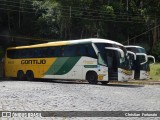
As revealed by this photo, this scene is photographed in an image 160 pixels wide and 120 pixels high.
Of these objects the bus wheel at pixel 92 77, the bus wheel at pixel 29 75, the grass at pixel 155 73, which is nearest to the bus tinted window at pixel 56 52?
the bus wheel at pixel 92 77

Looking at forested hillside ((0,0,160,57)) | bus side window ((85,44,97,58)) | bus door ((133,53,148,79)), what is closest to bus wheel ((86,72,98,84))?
bus side window ((85,44,97,58))

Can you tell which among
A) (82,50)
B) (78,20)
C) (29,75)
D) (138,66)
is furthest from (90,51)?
(78,20)

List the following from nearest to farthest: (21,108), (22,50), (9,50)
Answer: (21,108) → (22,50) → (9,50)

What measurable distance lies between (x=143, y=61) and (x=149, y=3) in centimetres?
2312

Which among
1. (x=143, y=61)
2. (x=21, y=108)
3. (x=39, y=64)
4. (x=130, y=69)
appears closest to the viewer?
(x=21, y=108)

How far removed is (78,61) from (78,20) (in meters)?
19.3

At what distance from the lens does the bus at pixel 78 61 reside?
23797 millimetres

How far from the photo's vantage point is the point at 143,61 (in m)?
26.8

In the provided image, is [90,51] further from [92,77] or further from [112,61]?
[92,77]

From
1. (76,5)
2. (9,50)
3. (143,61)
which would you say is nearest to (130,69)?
(143,61)

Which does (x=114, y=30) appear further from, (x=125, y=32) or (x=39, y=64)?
(x=39, y=64)

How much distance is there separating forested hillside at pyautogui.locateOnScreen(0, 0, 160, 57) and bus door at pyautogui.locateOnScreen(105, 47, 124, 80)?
1924 cm

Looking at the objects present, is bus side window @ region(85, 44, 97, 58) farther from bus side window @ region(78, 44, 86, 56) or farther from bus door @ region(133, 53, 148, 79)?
bus door @ region(133, 53, 148, 79)

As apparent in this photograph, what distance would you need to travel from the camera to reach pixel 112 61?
24031 mm
